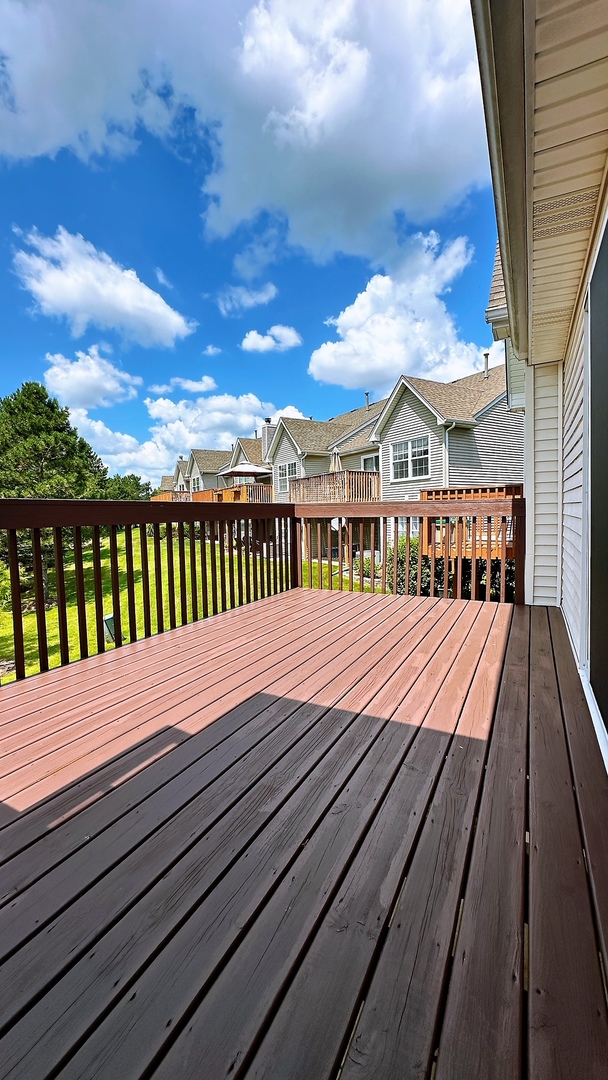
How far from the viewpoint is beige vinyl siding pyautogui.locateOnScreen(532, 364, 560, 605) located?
381cm

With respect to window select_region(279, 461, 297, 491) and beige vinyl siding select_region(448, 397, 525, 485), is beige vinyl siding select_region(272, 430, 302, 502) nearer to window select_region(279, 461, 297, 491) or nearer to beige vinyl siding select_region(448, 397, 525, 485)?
window select_region(279, 461, 297, 491)

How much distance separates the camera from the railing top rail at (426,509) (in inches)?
155

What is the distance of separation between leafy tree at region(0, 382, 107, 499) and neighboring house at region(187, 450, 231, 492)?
16347mm

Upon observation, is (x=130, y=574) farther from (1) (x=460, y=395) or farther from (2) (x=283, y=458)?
(2) (x=283, y=458)

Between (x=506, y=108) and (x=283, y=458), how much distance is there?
18184mm

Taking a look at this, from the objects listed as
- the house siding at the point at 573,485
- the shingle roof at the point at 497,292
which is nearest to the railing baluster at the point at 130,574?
the house siding at the point at 573,485

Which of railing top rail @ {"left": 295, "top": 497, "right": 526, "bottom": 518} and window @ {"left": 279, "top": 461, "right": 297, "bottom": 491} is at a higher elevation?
window @ {"left": 279, "top": 461, "right": 297, "bottom": 491}

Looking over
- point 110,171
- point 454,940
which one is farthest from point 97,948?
point 110,171

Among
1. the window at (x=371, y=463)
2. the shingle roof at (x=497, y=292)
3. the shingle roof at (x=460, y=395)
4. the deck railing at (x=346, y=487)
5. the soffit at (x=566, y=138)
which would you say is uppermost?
the shingle roof at (x=460, y=395)

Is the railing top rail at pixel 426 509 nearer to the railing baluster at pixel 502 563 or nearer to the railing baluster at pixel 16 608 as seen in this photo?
the railing baluster at pixel 502 563

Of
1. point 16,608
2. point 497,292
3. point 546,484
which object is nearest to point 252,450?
point 497,292

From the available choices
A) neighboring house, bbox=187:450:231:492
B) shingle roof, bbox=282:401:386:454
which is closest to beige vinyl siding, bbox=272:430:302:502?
shingle roof, bbox=282:401:386:454

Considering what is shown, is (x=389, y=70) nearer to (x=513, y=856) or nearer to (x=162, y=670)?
(x=162, y=670)

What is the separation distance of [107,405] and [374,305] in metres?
33.3
